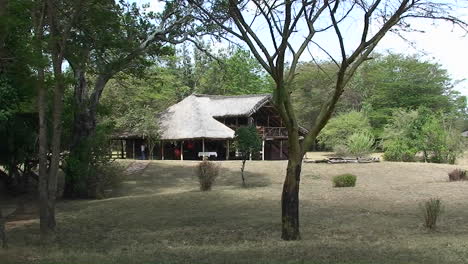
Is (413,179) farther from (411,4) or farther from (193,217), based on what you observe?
(411,4)

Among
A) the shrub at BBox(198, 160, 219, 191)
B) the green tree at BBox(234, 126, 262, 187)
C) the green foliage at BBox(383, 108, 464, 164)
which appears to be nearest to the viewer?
the shrub at BBox(198, 160, 219, 191)

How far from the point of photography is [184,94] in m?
63.3

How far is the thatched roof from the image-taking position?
38.2 meters

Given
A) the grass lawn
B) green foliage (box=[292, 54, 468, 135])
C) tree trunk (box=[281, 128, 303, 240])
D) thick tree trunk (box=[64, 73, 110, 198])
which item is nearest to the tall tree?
thick tree trunk (box=[64, 73, 110, 198])

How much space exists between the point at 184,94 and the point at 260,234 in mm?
54359

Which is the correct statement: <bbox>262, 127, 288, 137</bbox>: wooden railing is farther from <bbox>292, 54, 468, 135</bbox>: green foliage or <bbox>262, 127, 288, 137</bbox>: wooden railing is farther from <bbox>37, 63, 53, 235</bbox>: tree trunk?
<bbox>37, 63, 53, 235</bbox>: tree trunk

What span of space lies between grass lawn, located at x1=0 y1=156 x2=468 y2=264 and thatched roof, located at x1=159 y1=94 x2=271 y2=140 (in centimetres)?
1983

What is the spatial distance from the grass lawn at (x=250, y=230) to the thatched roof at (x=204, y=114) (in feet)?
65.1

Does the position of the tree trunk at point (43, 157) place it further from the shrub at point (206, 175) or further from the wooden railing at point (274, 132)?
the wooden railing at point (274, 132)

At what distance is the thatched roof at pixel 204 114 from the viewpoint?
38250 mm

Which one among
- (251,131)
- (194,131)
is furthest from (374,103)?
(251,131)

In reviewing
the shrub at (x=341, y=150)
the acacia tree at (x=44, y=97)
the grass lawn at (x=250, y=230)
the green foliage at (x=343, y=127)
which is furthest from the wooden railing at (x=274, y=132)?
the acacia tree at (x=44, y=97)

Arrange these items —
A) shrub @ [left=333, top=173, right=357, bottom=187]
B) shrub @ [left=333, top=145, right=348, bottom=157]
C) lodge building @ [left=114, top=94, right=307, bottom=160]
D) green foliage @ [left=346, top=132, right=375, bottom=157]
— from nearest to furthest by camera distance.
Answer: shrub @ [left=333, top=173, right=357, bottom=187]
green foliage @ [left=346, top=132, right=375, bottom=157]
lodge building @ [left=114, top=94, right=307, bottom=160]
shrub @ [left=333, top=145, right=348, bottom=157]

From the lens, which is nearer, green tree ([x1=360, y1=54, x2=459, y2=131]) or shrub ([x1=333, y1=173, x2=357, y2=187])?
shrub ([x1=333, y1=173, x2=357, y2=187])
